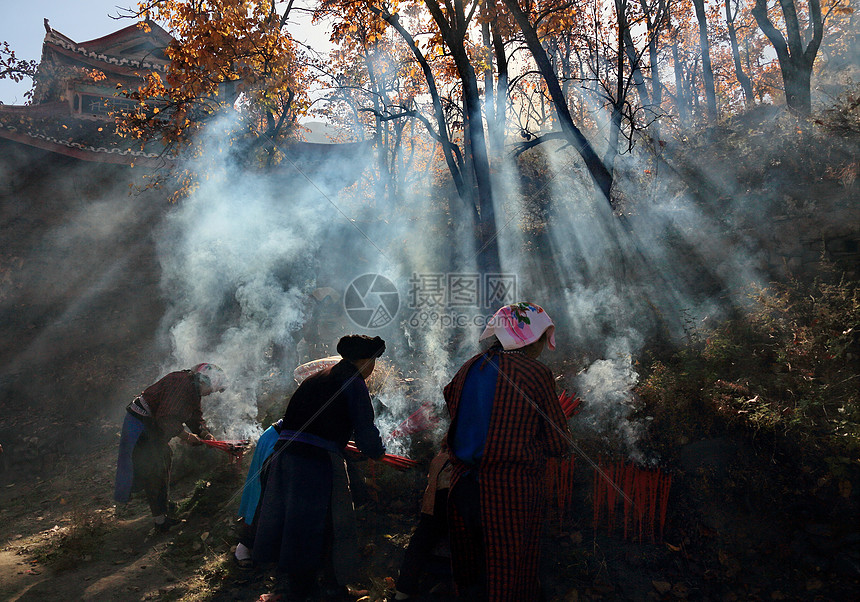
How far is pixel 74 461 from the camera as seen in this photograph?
8.58 metres

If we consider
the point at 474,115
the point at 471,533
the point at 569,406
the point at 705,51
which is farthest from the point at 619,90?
the point at 705,51

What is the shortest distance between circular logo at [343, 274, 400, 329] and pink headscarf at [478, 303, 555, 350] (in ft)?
25.4

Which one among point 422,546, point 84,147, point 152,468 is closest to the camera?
point 422,546

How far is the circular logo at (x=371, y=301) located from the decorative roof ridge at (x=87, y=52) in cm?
1163

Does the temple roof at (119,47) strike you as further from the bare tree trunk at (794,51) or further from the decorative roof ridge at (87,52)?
the bare tree trunk at (794,51)

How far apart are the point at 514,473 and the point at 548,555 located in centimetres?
158

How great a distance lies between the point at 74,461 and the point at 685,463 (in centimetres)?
954

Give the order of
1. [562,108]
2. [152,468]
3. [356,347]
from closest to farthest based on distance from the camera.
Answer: [356,347] → [152,468] → [562,108]

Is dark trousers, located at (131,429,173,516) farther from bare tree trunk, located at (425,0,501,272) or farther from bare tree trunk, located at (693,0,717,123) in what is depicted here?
bare tree trunk, located at (693,0,717,123)

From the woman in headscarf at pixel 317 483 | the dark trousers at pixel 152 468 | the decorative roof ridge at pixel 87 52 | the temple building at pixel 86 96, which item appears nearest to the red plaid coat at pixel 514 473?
the woman in headscarf at pixel 317 483

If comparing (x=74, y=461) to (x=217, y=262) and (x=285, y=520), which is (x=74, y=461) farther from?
(x=285, y=520)

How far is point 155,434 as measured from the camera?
522cm

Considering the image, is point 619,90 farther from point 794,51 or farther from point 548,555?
point 548,555

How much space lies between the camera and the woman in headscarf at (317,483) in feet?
11.7
